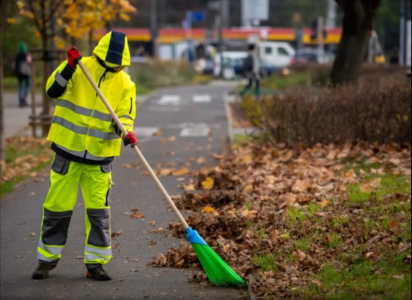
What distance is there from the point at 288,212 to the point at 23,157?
21.9 ft

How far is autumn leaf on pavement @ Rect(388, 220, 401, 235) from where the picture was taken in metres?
6.30

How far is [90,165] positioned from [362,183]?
3.83 meters

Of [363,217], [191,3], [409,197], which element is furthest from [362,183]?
[191,3]

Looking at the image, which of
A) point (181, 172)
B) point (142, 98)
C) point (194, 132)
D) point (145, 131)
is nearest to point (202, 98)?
point (142, 98)

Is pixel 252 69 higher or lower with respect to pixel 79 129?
lower

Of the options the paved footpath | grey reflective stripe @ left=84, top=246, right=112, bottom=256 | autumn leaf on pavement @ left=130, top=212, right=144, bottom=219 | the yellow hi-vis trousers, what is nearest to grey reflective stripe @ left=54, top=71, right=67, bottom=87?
the yellow hi-vis trousers

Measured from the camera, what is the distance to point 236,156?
42.2 feet

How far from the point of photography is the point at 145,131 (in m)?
18.0

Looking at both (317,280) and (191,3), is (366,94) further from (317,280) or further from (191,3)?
(191,3)

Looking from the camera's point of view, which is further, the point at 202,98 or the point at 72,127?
the point at 202,98

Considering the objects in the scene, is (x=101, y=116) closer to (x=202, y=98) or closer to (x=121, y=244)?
(x=121, y=244)

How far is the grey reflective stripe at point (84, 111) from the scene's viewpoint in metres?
6.20

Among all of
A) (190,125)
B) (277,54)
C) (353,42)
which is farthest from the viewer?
(277,54)

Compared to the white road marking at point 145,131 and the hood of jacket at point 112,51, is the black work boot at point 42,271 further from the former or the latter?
the white road marking at point 145,131
